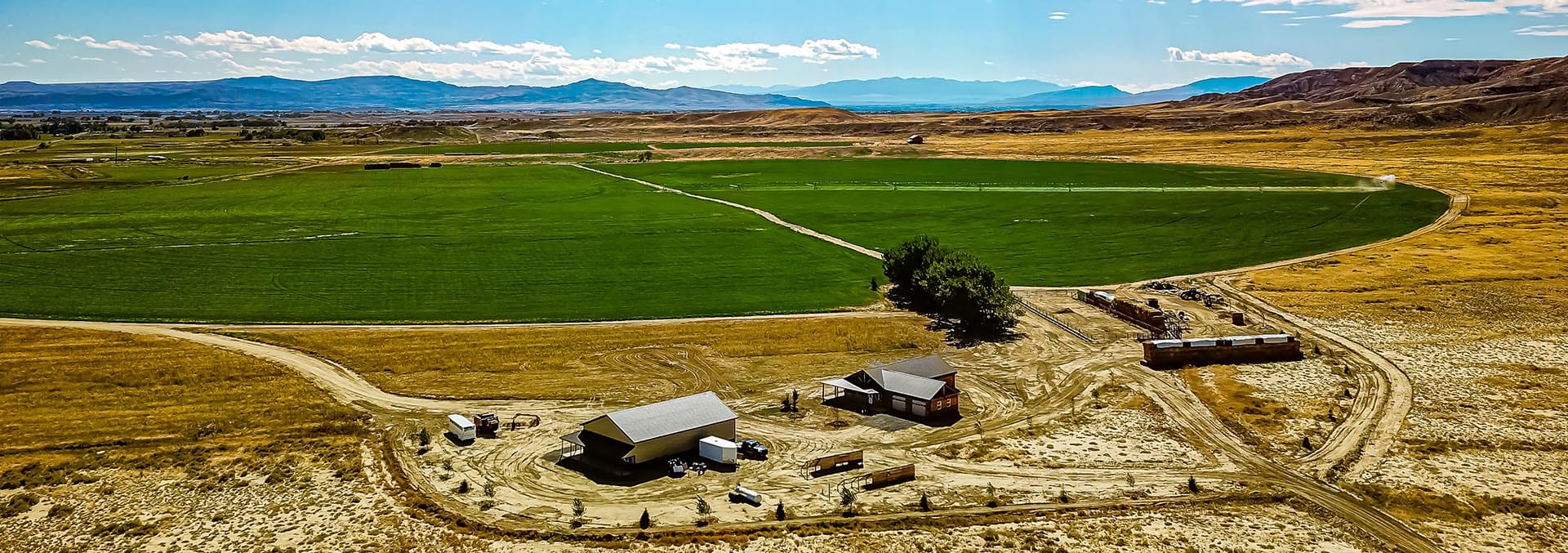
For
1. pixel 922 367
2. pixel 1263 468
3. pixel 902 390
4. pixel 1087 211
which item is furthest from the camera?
pixel 1087 211

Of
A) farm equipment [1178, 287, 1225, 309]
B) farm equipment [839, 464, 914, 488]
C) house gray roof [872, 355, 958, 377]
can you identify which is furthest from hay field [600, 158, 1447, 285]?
farm equipment [839, 464, 914, 488]

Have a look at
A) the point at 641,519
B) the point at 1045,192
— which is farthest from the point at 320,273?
the point at 1045,192

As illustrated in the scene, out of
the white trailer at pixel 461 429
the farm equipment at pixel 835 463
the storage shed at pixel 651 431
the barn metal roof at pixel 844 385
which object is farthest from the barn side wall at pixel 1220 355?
the white trailer at pixel 461 429

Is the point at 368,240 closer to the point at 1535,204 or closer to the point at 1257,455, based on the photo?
the point at 1257,455

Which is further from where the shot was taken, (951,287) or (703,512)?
(951,287)

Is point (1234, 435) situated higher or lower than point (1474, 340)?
lower

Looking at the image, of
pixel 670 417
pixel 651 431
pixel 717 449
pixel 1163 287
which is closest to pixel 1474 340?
pixel 1163 287

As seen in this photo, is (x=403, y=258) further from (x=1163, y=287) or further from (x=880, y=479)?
(x=1163, y=287)
